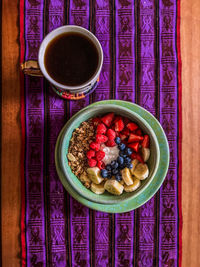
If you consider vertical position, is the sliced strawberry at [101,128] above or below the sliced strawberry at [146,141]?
above

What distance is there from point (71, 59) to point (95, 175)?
0.35 metres

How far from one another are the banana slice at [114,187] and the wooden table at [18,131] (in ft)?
0.90

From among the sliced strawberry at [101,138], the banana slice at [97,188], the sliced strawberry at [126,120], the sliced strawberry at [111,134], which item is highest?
the sliced strawberry at [126,120]

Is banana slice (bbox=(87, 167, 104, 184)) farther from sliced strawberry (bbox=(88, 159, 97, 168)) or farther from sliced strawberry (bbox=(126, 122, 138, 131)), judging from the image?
sliced strawberry (bbox=(126, 122, 138, 131))

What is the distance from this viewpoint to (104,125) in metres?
0.87

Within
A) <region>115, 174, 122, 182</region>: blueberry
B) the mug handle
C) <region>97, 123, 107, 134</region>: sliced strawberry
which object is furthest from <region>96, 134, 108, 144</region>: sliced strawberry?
the mug handle

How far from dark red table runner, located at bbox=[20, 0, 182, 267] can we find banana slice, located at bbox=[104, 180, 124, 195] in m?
0.17

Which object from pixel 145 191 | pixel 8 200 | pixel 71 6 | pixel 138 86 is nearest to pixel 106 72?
pixel 138 86

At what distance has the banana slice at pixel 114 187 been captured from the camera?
2.69 ft

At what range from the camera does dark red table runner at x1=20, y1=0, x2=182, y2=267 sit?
3.13ft

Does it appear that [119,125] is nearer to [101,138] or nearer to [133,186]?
[101,138]

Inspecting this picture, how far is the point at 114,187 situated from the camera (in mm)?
818

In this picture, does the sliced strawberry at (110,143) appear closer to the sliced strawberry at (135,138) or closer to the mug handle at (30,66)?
the sliced strawberry at (135,138)

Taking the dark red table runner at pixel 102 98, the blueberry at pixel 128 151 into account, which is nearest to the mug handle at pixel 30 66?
the dark red table runner at pixel 102 98
